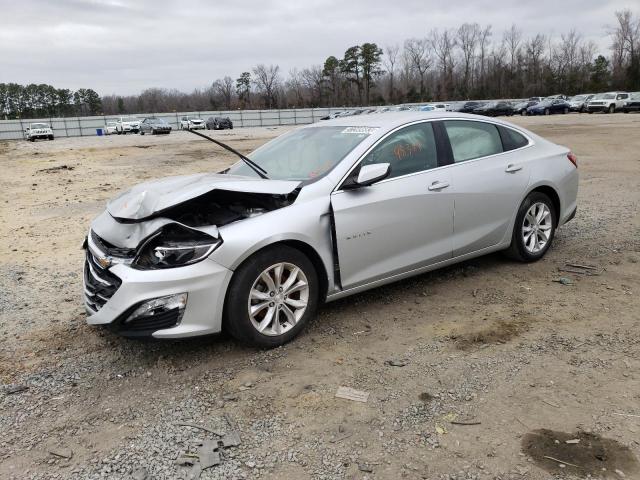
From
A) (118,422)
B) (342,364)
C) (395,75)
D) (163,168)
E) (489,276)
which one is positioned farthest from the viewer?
(395,75)

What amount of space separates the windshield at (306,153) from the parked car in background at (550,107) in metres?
53.7

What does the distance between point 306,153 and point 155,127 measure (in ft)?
149

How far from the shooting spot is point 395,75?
11369 centimetres

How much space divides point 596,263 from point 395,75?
4502 inches

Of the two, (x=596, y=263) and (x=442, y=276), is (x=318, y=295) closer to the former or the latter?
(x=442, y=276)

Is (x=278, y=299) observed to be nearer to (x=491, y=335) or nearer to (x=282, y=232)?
(x=282, y=232)

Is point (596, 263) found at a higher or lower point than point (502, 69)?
lower

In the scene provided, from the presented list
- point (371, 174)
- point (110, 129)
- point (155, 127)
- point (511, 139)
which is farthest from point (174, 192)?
point (110, 129)

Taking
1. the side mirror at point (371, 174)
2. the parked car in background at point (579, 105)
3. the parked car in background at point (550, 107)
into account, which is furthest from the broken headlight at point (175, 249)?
the parked car in background at point (579, 105)

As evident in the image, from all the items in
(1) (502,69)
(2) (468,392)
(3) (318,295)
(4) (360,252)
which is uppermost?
(1) (502,69)

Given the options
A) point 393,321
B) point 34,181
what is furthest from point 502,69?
point 393,321

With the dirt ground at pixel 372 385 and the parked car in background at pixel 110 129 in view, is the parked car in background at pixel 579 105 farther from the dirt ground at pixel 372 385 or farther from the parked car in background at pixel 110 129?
the dirt ground at pixel 372 385

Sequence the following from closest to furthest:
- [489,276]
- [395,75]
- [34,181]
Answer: [489,276]
[34,181]
[395,75]

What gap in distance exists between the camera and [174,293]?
3.46 metres
